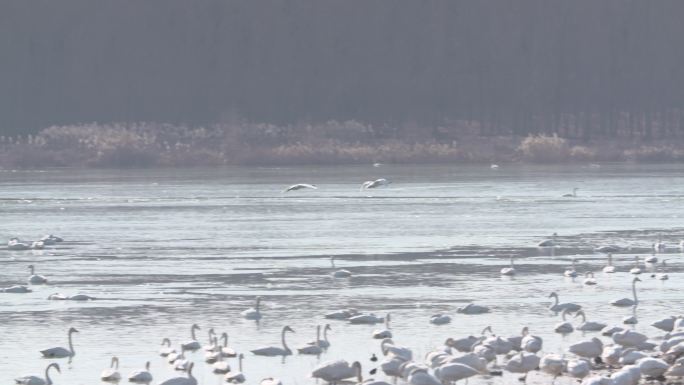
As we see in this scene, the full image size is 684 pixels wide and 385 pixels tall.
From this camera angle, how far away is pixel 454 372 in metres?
17.6

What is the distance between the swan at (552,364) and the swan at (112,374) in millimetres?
4682

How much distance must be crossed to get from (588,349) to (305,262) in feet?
43.1

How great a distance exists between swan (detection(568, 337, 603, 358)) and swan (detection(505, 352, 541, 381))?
2.79 ft

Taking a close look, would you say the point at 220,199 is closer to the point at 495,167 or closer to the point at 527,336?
the point at 495,167

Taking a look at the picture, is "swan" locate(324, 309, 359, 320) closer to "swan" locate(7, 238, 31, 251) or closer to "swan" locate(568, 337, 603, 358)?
"swan" locate(568, 337, 603, 358)

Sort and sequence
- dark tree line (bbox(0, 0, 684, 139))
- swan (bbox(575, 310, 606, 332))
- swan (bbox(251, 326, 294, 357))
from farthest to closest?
dark tree line (bbox(0, 0, 684, 139)) < swan (bbox(575, 310, 606, 332)) < swan (bbox(251, 326, 294, 357))

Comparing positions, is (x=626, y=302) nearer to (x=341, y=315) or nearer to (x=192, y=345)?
(x=341, y=315)

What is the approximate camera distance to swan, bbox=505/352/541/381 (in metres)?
18.4

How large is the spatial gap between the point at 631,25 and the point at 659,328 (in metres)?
89.6

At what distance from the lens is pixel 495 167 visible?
77.6 meters

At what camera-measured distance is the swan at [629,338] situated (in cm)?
1986

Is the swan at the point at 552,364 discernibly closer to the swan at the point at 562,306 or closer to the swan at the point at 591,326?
the swan at the point at 591,326


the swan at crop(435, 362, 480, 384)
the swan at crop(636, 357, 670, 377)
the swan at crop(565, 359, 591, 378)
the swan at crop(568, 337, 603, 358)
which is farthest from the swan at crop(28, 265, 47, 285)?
the swan at crop(636, 357, 670, 377)

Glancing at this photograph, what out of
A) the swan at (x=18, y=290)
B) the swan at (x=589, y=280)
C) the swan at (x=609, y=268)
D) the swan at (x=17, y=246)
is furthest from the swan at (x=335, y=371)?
the swan at (x=17, y=246)
